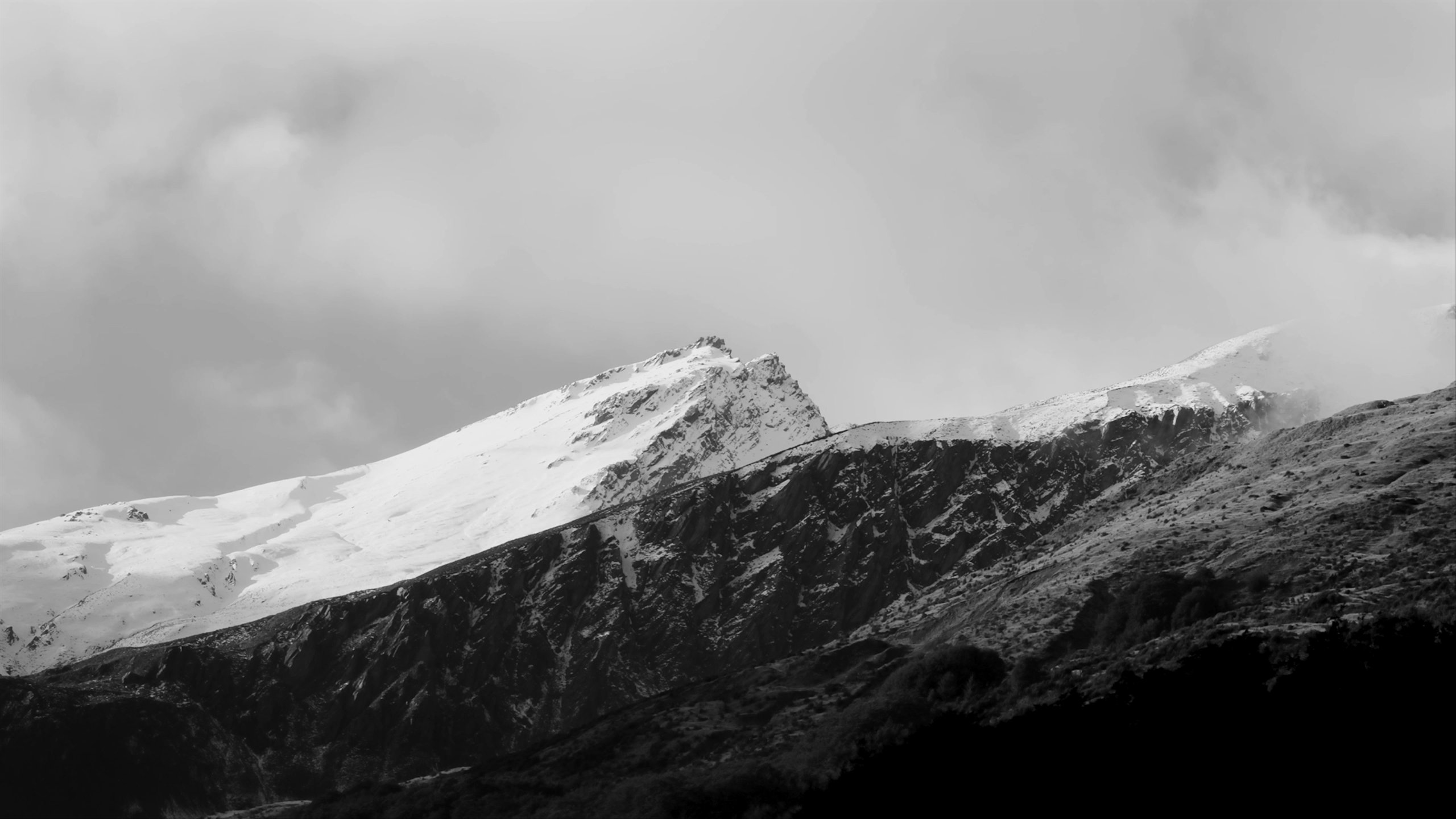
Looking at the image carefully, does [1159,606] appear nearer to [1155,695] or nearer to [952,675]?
[952,675]

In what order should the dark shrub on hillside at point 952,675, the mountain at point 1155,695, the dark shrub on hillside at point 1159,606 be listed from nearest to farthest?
1. the mountain at point 1155,695
2. the dark shrub on hillside at point 952,675
3. the dark shrub on hillside at point 1159,606

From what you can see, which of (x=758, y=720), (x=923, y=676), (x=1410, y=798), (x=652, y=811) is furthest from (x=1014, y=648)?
(x=1410, y=798)

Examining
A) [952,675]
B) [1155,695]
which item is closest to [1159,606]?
[952,675]

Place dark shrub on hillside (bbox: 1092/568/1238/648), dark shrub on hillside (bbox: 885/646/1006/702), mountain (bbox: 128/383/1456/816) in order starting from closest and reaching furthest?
mountain (bbox: 128/383/1456/816)
dark shrub on hillside (bbox: 885/646/1006/702)
dark shrub on hillside (bbox: 1092/568/1238/648)

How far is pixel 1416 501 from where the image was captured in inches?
7244

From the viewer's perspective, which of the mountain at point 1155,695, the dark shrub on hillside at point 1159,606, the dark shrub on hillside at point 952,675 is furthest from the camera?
the dark shrub on hillside at point 1159,606

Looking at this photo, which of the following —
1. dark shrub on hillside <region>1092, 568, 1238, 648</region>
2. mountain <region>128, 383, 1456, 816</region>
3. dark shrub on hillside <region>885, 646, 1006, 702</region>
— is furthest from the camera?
dark shrub on hillside <region>1092, 568, 1238, 648</region>

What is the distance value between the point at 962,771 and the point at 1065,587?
4902 cm

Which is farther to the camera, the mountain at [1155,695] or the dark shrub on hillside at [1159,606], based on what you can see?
the dark shrub on hillside at [1159,606]

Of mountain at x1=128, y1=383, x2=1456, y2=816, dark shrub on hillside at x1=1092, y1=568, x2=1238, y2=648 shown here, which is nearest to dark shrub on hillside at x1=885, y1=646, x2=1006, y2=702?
mountain at x1=128, y1=383, x2=1456, y2=816

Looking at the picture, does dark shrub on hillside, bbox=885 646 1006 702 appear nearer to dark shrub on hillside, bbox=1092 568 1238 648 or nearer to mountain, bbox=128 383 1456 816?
mountain, bbox=128 383 1456 816

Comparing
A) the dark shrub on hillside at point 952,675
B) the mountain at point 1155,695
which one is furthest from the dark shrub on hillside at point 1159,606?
the dark shrub on hillside at point 952,675

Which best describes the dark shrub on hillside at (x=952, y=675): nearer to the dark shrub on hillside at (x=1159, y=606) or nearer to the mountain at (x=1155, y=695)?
the mountain at (x=1155, y=695)

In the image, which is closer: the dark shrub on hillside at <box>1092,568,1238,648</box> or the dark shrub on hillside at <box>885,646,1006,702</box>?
the dark shrub on hillside at <box>885,646,1006,702</box>
